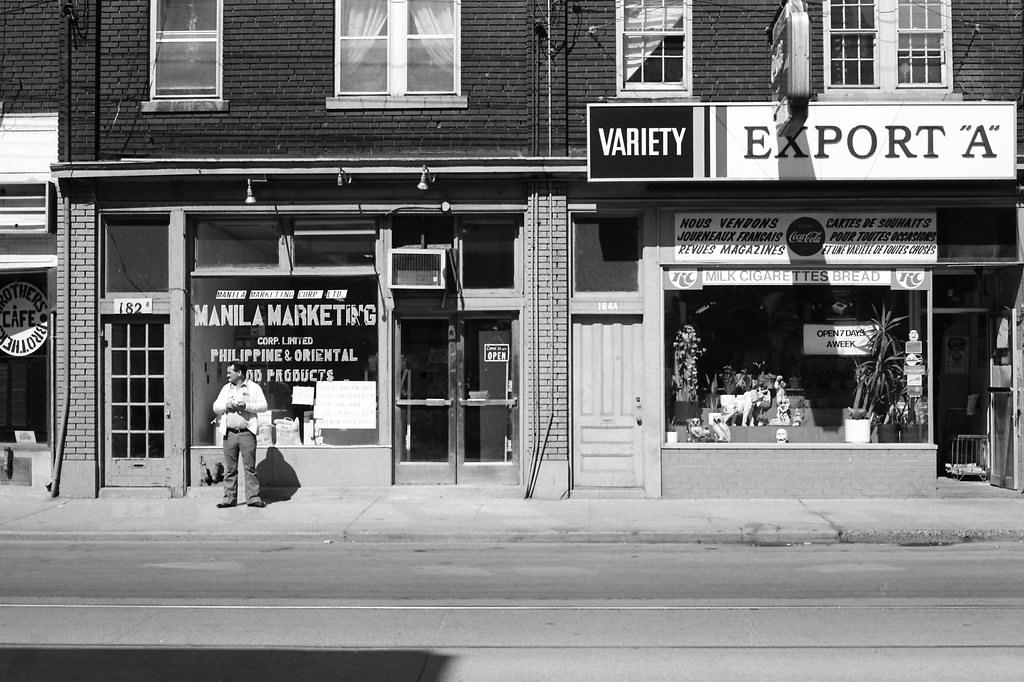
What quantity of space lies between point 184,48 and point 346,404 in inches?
209

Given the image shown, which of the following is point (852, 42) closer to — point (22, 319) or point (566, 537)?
point (566, 537)

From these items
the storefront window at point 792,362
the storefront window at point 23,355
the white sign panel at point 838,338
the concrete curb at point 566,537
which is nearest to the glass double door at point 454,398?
the storefront window at point 792,362

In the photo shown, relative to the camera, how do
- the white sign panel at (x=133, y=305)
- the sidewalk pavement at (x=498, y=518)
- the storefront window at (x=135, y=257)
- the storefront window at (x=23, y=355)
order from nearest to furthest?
the sidewalk pavement at (x=498, y=518) < the white sign panel at (x=133, y=305) < the storefront window at (x=135, y=257) < the storefront window at (x=23, y=355)

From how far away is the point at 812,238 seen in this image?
14336mm

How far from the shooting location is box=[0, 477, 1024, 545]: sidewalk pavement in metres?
11.8

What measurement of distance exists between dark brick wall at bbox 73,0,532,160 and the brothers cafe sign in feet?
4.64

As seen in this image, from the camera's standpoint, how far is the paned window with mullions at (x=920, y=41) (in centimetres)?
1443

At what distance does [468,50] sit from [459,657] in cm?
969

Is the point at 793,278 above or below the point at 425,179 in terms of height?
below

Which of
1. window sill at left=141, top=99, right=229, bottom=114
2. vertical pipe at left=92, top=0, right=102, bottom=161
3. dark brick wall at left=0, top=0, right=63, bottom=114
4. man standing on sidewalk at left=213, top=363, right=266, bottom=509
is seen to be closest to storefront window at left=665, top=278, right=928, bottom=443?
man standing on sidewalk at left=213, top=363, right=266, bottom=509

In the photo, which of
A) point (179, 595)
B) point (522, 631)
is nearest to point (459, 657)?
point (522, 631)

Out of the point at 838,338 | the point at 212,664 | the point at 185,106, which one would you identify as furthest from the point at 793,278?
A: the point at 212,664

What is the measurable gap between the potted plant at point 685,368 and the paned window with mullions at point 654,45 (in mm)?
3339

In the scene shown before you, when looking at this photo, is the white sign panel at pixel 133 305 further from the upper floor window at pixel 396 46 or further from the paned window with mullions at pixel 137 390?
the upper floor window at pixel 396 46
